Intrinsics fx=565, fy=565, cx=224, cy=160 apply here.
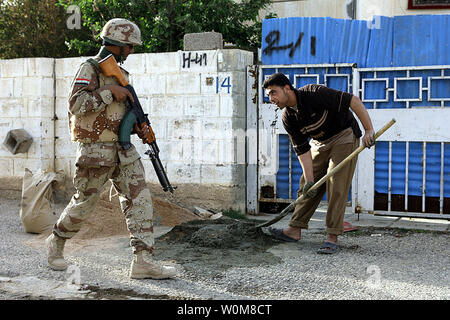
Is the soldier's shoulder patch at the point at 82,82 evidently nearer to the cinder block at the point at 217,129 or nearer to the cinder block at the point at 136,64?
the cinder block at the point at 217,129

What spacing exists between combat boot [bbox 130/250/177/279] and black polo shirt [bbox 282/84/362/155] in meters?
1.68

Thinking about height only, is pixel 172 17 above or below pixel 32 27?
below

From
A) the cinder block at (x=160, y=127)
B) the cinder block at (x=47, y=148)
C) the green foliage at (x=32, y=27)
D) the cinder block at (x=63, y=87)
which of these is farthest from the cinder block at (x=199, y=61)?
the green foliage at (x=32, y=27)

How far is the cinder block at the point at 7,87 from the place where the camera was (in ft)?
26.8

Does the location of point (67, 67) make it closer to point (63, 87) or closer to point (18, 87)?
point (63, 87)

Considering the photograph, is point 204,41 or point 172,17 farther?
point 172,17

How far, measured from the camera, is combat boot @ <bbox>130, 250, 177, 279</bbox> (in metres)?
4.04

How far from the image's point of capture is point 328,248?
16.1ft

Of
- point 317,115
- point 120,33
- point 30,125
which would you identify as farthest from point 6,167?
point 317,115

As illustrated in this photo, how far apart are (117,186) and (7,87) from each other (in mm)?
4784

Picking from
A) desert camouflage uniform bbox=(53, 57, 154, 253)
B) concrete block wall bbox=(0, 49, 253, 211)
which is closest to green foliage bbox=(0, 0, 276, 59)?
concrete block wall bbox=(0, 49, 253, 211)

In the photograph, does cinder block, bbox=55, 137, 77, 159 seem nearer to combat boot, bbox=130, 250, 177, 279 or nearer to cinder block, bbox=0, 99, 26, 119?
cinder block, bbox=0, 99, 26, 119
